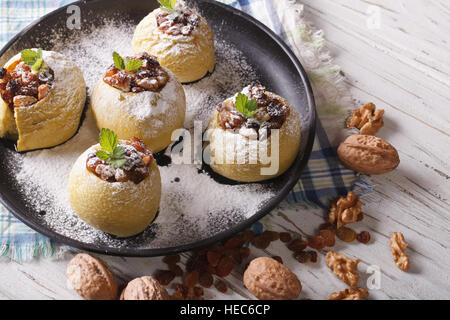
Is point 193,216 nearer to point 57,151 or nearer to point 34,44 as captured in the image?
point 57,151

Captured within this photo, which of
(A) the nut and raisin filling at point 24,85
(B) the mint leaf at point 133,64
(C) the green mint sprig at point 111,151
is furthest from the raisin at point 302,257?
(A) the nut and raisin filling at point 24,85

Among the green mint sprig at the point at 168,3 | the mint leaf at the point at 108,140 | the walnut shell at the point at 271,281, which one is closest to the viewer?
the mint leaf at the point at 108,140

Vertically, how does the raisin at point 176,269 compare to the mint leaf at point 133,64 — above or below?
below

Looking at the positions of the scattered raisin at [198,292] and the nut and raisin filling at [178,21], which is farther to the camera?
the nut and raisin filling at [178,21]

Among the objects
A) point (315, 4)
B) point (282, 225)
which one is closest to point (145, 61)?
point (282, 225)

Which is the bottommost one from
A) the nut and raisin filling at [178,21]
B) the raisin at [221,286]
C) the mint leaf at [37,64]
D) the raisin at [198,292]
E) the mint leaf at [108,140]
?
the raisin at [198,292]

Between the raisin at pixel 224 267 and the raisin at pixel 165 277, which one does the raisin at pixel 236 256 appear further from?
the raisin at pixel 165 277
